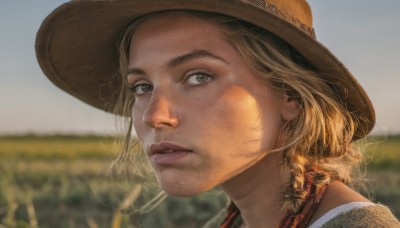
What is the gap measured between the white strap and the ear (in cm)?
38

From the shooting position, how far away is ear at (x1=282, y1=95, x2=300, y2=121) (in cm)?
256

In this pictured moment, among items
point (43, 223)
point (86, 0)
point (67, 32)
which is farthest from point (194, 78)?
point (43, 223)

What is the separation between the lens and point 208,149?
7.73ft

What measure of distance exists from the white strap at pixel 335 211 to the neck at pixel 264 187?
0.86 feet

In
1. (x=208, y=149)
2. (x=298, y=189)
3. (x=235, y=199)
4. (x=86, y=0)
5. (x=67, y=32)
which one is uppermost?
(x=86, y=0)

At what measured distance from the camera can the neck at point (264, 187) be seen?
2.64 metres

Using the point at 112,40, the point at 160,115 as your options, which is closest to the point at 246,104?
the point at 160,115

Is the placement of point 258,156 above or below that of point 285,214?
above

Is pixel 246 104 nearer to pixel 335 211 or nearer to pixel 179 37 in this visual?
pixel 179 37

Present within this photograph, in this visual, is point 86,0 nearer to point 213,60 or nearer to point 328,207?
point 213,60

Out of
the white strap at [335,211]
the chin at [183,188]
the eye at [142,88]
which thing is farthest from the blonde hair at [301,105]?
the chin at [183,188]

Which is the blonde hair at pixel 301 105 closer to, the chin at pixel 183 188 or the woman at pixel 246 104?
the woman at pixel 246 104

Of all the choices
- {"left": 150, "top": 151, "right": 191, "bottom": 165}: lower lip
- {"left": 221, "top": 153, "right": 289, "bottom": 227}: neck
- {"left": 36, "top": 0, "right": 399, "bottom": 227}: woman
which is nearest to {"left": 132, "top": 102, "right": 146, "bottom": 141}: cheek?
{"left": 36, "top": 0, "right": 399, "bottom": 227}: woman

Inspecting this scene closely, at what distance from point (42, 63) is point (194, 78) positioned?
98 centimetres
